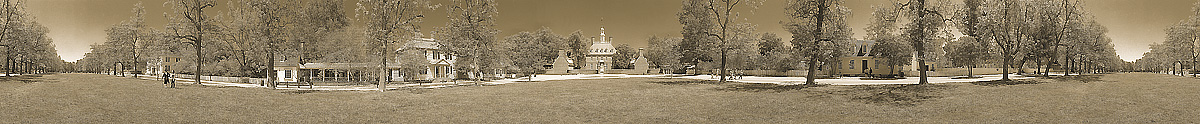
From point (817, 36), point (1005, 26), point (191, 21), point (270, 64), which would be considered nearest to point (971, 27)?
point (1005, 26)

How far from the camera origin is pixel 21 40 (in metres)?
21.5

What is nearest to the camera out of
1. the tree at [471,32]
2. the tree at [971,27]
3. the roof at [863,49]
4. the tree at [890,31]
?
the tree at [971,27]

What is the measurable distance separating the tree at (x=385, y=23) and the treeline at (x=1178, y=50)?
26401 millimetres

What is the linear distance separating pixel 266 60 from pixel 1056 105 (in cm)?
2514

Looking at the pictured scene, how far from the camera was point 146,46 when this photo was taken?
24500 millimetres

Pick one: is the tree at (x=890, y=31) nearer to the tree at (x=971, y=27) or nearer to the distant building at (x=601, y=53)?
the tree at (x=971, y=27)

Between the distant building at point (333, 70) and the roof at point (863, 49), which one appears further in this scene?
the roof at point (863, 49)

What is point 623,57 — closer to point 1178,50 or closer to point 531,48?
point 531,48

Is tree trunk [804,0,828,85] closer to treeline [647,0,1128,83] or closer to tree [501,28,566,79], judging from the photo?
treeline [647,0,1128,83]

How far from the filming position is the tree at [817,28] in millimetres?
18750

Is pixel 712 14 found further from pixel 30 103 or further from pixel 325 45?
pixel 30 103

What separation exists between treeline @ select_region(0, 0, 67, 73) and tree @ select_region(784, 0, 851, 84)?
27.9 meters

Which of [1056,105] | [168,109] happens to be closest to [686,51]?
[1056,105]

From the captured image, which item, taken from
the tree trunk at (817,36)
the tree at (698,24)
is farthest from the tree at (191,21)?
the tree trunk at (817,36)
